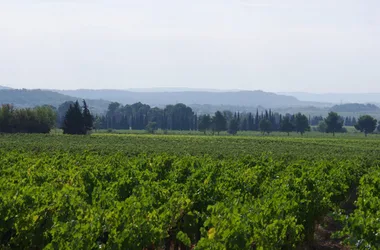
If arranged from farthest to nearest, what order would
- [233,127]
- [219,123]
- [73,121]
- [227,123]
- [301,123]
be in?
[227,123]
[219,123]
[233,127]
[301,123]
[73,121]

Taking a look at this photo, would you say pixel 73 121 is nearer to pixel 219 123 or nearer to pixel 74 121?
pixel 74 121

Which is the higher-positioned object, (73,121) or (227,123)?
(73,121)

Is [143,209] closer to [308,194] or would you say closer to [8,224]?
[8,224]

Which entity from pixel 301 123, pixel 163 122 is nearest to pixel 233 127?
pixel 301 123

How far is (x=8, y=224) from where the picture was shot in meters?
12.1

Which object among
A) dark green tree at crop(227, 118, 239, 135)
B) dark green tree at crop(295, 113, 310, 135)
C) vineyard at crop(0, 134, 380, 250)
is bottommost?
dark green tree at crop(227, 118, 239, 135)

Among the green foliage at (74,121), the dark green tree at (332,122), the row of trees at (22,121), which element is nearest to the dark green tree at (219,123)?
the dark green tree at (332,122)

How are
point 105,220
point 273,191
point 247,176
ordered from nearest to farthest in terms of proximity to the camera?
1. point 105,220
2. point 273,191
3. point 247,176

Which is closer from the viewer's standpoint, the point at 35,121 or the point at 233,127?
the point at 35,121

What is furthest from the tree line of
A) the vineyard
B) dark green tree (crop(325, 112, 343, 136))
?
the vineyard

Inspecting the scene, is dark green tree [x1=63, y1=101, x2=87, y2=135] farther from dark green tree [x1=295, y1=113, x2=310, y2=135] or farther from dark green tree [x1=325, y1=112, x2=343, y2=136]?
dark green tree [x1=325, y1=112, x2=343, y2=136]

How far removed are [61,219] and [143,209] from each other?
79.8 inches

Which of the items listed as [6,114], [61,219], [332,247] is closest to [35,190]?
[61,219]

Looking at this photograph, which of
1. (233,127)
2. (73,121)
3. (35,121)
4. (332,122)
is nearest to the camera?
(35,121)
